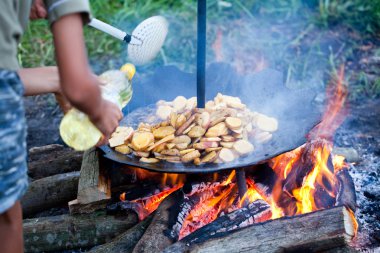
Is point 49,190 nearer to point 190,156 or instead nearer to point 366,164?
point 190,156

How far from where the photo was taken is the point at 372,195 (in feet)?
11.3

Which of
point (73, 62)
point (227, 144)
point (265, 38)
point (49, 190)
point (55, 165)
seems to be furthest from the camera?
point (265, 38)

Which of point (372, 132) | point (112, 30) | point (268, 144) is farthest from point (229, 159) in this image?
point (372, 132)

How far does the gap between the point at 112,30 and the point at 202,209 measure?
1.25 m

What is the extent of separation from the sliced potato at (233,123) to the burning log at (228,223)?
484 millimetres

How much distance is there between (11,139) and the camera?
6.36 feet

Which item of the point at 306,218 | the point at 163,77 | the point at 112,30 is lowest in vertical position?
the point at 306,218

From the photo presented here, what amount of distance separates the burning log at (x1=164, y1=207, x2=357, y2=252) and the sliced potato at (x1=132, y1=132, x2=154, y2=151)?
70cm

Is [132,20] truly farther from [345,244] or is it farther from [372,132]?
[345,244]

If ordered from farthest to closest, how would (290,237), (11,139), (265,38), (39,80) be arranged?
(265,38)
(39,80)
(290,237)
(11,139)

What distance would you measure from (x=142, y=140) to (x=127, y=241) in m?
0.62

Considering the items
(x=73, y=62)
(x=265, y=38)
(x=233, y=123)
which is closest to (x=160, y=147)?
(x=233, y=123)

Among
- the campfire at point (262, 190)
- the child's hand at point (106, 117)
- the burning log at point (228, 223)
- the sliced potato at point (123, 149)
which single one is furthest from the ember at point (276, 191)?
the child's hand at point (106, 117)

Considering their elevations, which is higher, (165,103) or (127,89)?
(127,89)
